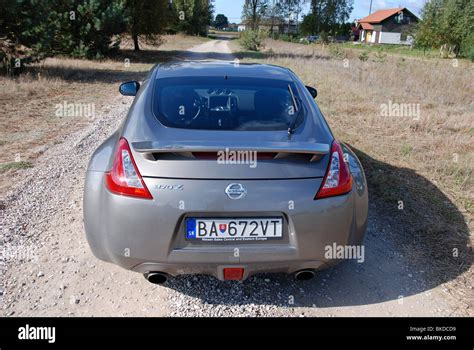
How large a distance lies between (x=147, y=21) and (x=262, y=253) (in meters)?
27.1

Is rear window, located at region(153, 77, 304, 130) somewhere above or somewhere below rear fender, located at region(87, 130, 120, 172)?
above

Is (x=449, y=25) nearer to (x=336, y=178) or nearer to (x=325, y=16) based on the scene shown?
(x=325, y=16)

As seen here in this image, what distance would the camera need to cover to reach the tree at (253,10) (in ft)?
216

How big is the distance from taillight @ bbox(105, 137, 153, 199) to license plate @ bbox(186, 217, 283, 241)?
327 millimetres

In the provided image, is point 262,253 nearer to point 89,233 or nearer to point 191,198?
point 191,198

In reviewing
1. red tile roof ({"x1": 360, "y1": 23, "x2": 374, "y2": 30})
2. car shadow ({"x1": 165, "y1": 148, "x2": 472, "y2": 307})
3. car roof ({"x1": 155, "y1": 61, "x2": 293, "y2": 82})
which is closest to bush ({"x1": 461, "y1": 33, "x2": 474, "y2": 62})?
car shadow ({"x1": 165, "y1": 148, "x2": 472, "y2": 307})

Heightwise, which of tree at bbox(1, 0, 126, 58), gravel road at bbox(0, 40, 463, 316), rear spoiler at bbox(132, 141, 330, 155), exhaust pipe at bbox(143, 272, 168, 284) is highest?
tree at bbox(1, 0, 126, 58)

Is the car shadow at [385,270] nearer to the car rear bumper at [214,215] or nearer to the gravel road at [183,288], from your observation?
the gravel road at [183,288]

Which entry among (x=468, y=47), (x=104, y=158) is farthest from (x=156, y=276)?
(x=468, y=47)

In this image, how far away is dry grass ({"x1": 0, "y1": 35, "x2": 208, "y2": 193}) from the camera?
5824 mm

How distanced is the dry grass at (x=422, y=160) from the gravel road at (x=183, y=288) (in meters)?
0.34

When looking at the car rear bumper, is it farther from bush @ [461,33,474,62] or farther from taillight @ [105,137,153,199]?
bush @ [461,33,474,62]

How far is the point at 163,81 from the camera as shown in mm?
3057
